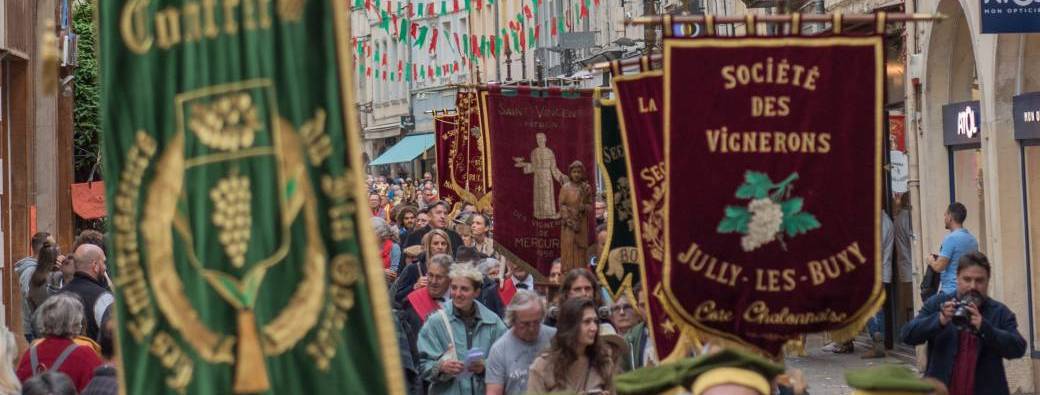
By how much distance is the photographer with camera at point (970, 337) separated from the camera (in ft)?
32.9

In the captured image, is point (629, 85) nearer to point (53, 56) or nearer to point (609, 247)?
point (609, 247)

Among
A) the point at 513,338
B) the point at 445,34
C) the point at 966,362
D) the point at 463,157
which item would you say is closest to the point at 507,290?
the point at 513,338

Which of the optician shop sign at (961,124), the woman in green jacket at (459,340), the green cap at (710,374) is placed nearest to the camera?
the green cap at (710,374)

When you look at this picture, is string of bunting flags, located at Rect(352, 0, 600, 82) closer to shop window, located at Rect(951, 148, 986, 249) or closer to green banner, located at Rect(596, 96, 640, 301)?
shop window, located at Rect(951, 148, 986, 249)

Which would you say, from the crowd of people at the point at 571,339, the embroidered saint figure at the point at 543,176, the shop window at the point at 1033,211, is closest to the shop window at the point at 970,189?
the shop window at the point at 1033,211

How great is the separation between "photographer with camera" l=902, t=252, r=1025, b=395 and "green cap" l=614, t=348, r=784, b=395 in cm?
412

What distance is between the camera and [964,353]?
1013 centimetres

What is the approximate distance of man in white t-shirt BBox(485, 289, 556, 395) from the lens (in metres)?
9.99

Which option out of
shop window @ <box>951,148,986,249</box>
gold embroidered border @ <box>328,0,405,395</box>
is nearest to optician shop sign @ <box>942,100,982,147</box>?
shop window @ <box>951,148,986,249</box>

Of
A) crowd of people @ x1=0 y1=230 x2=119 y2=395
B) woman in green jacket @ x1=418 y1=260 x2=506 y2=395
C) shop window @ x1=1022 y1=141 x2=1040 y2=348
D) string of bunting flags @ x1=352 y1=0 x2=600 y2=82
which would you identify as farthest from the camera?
string of bunting flags @ x1=352 y1=0 x2=600 y2=82

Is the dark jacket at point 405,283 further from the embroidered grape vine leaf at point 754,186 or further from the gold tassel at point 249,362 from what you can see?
the gold tassel at point 249,362

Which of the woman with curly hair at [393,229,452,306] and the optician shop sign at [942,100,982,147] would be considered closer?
the woman with curly hair at [393,229,452,306]

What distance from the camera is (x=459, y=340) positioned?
10898 millimetres

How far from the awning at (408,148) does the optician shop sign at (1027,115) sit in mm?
46056
